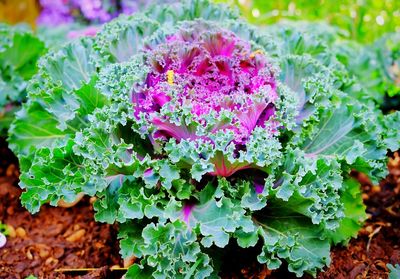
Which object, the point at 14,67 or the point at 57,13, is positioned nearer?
the point at 14,67

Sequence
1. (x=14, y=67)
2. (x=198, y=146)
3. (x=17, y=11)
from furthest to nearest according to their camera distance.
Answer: (x=17, y=11)
(x=14, y=67)
(x=198, y=146)

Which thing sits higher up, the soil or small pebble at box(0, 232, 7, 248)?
small pebble at box(0, 232, 7, 248)

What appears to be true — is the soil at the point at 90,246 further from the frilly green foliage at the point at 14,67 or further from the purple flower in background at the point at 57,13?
the purple flower in background at the point at 57,13

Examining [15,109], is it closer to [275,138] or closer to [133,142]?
[133,142]

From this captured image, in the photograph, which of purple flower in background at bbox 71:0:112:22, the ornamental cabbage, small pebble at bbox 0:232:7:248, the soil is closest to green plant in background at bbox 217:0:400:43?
purple flower in background at bbox 71:0:112:22

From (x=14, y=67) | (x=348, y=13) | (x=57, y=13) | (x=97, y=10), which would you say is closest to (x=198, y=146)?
(x=14, y=67)

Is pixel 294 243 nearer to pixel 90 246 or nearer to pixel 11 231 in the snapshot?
pixel 90 246

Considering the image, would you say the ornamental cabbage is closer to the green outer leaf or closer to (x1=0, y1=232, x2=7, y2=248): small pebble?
the green outer leaf
